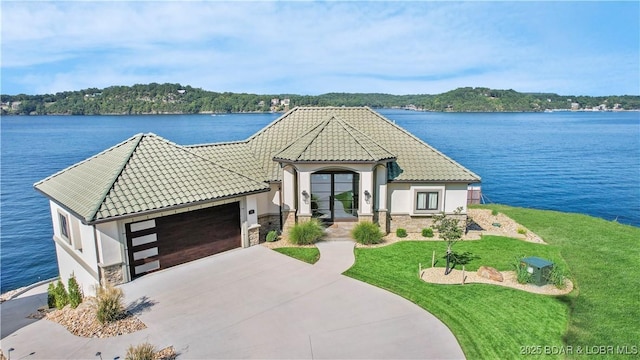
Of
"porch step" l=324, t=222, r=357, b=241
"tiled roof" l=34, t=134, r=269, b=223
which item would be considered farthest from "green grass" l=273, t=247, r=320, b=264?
"tiled roof" l=34, t=134, r=269, b=223

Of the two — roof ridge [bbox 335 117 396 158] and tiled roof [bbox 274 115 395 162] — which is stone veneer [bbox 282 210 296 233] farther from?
roof ridge [bbox 335 117 396 158]

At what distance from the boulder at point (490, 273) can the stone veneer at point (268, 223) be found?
8.95 meters

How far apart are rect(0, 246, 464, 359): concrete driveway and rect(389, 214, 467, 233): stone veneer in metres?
5.93

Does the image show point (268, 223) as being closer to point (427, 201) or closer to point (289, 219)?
point (289, 219)

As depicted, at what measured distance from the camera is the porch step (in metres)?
17.9

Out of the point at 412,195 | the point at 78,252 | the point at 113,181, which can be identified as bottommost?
the point at 78,252

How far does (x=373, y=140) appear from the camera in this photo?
65.6ft

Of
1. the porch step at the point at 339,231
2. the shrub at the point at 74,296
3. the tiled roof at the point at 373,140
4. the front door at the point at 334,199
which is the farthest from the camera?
the front door at the point at 334,199

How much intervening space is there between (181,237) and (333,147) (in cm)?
757

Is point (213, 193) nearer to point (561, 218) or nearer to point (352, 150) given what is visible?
point (352, 150)

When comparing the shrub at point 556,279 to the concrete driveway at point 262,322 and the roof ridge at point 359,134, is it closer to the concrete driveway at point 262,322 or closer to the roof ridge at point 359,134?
the concrete driveway at point 262,322

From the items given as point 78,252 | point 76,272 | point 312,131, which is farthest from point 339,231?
point 76,272

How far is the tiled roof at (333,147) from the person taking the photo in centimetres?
1731

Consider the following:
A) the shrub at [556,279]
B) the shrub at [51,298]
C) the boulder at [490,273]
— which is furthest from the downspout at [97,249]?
the shrub at [556,279]
